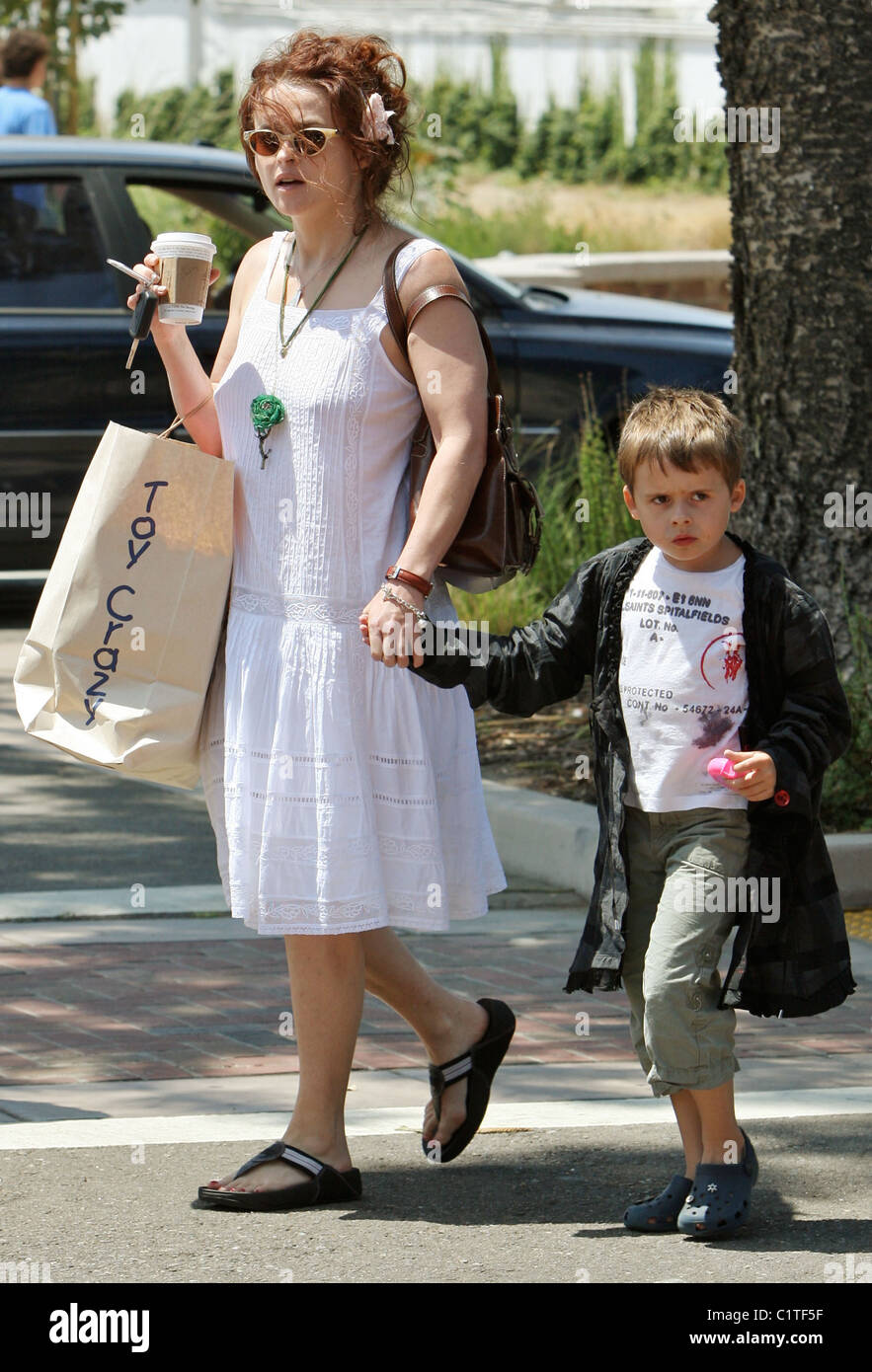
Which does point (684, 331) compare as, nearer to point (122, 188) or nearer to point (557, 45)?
point (122, 188)

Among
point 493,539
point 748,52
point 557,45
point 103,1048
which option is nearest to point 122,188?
point 748,52

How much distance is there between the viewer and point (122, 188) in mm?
9242

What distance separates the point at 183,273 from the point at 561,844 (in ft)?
9.36

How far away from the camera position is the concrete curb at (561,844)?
6.12m

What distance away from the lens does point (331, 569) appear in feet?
12.8

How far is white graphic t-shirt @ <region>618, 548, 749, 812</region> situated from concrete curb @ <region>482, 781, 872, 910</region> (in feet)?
8.06

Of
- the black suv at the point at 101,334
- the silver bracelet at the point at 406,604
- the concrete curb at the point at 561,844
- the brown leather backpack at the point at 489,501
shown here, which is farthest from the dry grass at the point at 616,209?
the silver bracelet at the point at 406,604

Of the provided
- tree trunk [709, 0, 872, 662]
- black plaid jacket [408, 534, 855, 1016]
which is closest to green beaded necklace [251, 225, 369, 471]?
black plaid jacket [408, 534, 855, 1016]

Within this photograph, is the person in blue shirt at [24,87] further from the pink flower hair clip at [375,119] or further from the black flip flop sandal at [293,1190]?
the black flip flop sandal at [293,1190]

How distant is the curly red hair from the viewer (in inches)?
152

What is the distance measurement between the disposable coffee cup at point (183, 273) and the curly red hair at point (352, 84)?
0.65 feet

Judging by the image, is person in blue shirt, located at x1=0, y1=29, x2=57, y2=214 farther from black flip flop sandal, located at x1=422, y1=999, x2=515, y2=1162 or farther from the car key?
black flip flop sandal, located at x1=422, y1=999, x2=515, y2=1162

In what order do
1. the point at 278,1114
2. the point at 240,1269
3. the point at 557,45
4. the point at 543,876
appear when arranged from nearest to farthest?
the point at 240,1269, the point at 278,1114, the point at 543,876, the point at 557,45

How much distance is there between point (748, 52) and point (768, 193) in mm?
450
